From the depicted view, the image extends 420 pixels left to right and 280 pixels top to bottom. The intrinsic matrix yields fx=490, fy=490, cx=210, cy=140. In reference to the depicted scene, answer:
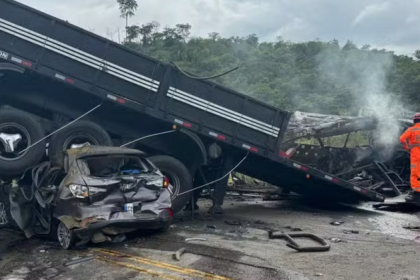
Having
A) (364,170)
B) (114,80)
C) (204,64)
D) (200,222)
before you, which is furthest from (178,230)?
(204,64)

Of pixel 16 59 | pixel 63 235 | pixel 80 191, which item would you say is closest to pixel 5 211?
pixel 63 235

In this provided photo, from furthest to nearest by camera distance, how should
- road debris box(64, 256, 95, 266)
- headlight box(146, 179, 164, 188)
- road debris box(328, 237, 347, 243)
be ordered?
road debris box(328, 237, 347, 243), headlight box(146, 179, 164, 188), road debris box(64, 256, 95, 266)

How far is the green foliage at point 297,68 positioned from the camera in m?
23.4

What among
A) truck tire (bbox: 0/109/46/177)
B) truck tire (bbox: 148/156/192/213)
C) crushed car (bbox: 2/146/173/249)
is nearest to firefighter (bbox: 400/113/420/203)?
truck tire (bbox: 148/156/192/213)

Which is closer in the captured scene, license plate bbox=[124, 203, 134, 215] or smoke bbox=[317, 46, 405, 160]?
license plate bbox=[124, 203, 134, 215]

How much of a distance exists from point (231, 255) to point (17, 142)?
4009mm

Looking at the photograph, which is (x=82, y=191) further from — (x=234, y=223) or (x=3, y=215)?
(x=234, y=223)

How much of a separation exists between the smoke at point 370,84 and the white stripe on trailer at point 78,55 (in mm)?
5545

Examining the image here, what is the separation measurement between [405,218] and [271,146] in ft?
9.46

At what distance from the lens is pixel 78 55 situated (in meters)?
7.79

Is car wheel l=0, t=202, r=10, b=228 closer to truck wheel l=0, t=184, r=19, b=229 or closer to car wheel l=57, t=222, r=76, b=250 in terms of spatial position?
truck wheel l=0, t=184, r=19, b=229

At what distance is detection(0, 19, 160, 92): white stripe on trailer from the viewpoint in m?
7.50

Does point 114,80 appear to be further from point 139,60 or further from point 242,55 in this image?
point 242,55

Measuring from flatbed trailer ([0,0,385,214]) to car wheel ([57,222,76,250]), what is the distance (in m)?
2.37
